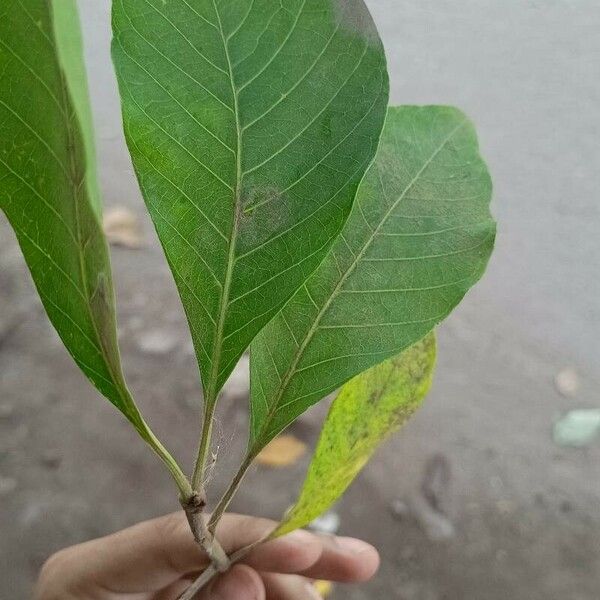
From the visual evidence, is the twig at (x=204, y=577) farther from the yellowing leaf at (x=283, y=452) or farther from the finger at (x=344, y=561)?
the yellowing leaf at (x=283, y=452)

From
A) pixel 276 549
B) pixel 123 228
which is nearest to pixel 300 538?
pixel 276 549

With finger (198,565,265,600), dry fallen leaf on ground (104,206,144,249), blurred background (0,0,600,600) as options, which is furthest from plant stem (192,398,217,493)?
dry fallen leaf on ground (104,206,144,249)

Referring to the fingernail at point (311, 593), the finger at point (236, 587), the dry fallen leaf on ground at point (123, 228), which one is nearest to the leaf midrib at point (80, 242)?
the finger at point (236, 587)

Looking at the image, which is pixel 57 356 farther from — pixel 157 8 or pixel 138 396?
pixel 157 8

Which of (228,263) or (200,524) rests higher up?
(228,263)

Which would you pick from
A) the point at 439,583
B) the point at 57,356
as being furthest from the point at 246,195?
the point at 57,356

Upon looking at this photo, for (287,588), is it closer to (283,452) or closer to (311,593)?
(311,593)

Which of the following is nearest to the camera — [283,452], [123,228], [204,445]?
[204,445]
